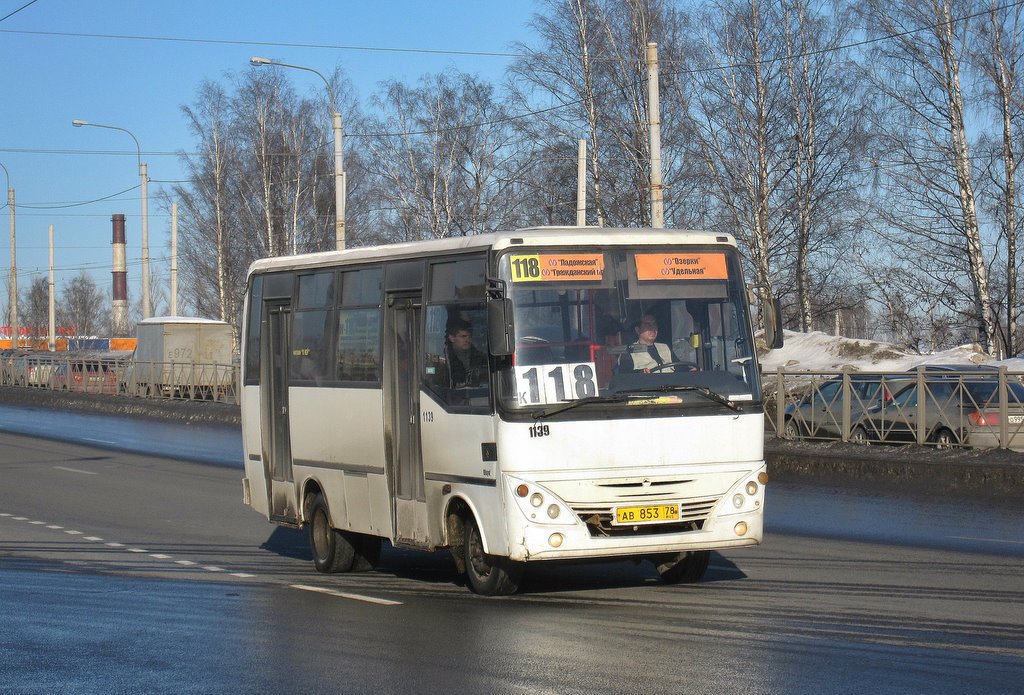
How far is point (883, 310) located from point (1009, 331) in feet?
20.5

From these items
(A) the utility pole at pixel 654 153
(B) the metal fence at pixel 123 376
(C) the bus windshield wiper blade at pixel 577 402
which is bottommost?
(C) the bus windshield wiper blade at pixel 577 402

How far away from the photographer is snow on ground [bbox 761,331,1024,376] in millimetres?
35719

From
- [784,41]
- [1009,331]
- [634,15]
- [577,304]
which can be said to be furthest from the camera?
[634,15]

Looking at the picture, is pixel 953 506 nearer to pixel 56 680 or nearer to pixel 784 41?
pixel 56 680

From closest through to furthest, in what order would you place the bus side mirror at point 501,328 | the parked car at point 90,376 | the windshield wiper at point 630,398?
1. the bus side mirror at point 501,328
2. the windshield wiper at point 630,398
3. the parked car at point 90,376

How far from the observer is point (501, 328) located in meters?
9.47

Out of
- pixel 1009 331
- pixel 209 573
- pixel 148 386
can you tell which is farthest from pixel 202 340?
pixel 209 573

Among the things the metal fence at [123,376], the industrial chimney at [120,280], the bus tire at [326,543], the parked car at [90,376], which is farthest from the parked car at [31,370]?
the industrial chimney at [120,280]

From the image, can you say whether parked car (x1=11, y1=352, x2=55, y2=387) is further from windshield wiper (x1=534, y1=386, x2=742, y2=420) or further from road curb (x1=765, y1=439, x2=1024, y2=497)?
windshield wiper (x1=534, y1=386, x2=742, y2=420)

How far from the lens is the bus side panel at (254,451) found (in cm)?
1329

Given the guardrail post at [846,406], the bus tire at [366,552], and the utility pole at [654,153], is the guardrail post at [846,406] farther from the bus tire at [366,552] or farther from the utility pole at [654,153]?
the bus tire at [366,552]

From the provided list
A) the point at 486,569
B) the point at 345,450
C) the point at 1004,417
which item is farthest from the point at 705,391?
the point at 1004,417

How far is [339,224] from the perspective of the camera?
100 ft

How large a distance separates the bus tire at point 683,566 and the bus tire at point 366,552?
2.73 metres
